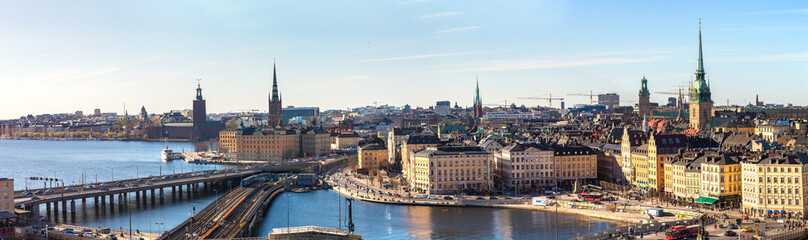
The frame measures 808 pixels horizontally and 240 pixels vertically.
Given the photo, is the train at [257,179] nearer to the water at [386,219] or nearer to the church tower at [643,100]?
the water at [386,219]

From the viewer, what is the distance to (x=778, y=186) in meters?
56.2

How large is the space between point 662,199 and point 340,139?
9163cm

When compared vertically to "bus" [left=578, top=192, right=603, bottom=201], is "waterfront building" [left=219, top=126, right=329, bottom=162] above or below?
above

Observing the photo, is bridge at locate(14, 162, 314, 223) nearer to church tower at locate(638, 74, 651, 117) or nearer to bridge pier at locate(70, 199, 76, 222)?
bridge pier at locate(70, 199, 76, 222)

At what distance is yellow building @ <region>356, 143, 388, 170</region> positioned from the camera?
333 feet

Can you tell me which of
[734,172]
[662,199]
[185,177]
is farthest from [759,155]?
[185,177]

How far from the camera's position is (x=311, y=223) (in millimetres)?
60688

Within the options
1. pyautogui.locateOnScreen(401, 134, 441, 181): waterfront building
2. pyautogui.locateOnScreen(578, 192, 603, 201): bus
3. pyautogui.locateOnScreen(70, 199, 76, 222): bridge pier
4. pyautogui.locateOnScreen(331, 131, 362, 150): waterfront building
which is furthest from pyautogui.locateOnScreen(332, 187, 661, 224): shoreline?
pyautogui.locateOnScreen(331, 131, 362, 150): waterfront building

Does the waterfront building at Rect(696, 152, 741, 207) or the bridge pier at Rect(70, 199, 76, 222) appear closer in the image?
the waterfront building at Rect(696, 152, 741, 207)

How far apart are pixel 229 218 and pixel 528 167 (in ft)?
99.9

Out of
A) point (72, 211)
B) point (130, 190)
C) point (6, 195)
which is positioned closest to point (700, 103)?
point (130, 190)

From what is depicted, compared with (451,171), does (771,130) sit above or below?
above

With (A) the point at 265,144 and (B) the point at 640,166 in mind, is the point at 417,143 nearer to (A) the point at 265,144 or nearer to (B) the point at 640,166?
(B) the point at 640,166

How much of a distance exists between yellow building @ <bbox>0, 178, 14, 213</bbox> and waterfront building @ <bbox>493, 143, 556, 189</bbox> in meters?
41.0
